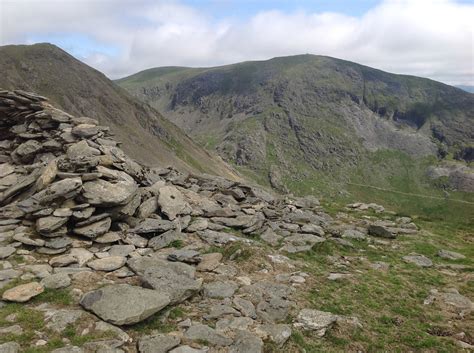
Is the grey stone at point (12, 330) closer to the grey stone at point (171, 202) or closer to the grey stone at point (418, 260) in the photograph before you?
the grey stone at point (171, 202)

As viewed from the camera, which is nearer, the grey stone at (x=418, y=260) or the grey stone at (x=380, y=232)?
the grey stone at (x=418, y=260)

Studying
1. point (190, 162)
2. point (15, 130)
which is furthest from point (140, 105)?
point (15, 130)

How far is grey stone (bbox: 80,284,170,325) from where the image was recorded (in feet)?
45.6

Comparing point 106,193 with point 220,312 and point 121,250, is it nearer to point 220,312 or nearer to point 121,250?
point 121,250

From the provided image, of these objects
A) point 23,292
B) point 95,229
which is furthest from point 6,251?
point 23,292

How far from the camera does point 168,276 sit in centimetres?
1697

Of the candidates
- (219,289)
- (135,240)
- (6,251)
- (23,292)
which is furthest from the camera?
(135,240)

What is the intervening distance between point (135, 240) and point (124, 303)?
750cm

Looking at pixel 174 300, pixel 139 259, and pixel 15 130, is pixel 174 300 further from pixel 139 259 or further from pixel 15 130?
pixel 15 130

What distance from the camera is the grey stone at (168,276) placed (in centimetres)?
1606

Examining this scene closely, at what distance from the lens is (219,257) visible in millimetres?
20953

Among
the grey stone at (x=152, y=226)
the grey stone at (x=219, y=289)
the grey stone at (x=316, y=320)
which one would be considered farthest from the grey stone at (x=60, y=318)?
the grey stone at (x=152, y=226)

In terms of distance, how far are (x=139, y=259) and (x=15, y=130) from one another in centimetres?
1823

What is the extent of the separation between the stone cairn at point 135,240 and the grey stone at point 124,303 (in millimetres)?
39
